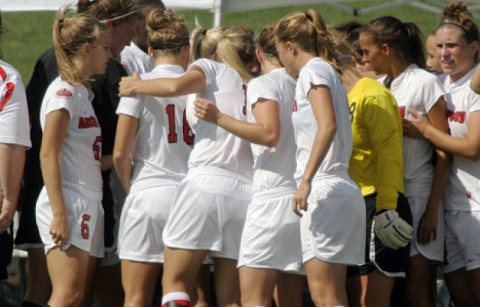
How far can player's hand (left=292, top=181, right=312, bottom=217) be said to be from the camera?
482 cm

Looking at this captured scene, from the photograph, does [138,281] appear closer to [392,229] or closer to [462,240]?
[392,229]

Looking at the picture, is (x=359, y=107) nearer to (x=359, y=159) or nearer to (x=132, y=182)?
(x=359, y=159)

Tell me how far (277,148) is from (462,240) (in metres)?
1.28

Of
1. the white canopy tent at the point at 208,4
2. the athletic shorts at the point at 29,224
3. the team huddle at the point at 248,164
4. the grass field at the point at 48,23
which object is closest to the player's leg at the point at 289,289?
the team huddle at the point at 248,164

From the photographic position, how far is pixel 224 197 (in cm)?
533

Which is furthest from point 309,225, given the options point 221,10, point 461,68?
point 221,10

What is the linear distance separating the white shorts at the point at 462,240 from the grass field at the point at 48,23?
9.99m

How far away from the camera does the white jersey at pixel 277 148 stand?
17.3 feet

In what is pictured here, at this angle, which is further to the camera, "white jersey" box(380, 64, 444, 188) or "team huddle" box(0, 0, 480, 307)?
"white jersey" box(380, 64, 444, 188)

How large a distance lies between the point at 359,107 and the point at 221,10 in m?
2.19

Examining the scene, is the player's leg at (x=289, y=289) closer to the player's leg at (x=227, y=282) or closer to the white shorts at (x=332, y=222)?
the player's leg at (x=227, y=282)

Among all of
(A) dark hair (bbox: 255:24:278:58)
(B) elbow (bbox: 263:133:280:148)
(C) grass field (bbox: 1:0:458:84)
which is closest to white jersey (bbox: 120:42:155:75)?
(A) dark hair (bbox: 255:24:278:58)

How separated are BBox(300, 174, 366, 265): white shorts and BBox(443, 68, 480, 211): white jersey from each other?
107cm

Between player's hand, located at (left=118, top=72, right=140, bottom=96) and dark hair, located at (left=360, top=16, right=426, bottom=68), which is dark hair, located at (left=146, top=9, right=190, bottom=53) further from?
dark hair, located at (left=360, top=16, right=426, bottom=68)
